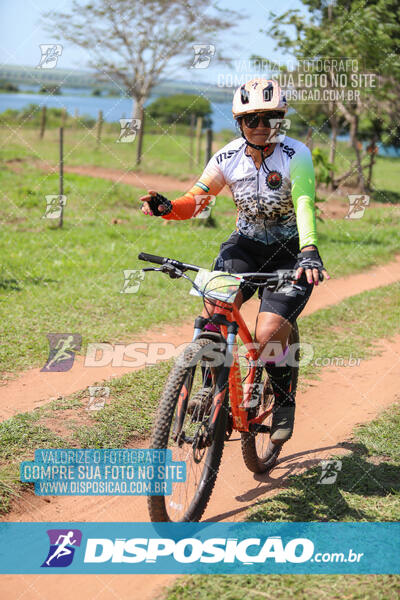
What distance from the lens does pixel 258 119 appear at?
388cm

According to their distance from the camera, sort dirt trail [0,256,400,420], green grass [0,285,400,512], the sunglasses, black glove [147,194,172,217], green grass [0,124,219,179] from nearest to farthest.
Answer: black glove [147,194,172,217], the sunglasses, green grass [0,285,400,512], dirt trail [0,256,400,420], green grass [0,124,219,179]

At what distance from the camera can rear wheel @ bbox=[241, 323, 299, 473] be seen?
13.2ft

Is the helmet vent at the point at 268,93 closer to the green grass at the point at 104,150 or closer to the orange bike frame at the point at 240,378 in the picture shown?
the orange bike frame at the point at 240,378

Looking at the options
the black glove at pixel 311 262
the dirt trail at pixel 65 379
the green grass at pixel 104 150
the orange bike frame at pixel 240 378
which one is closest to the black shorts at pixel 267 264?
the orange bike frame at pixel 240 378

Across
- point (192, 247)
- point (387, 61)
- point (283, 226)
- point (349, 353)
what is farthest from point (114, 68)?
point (283, 226)

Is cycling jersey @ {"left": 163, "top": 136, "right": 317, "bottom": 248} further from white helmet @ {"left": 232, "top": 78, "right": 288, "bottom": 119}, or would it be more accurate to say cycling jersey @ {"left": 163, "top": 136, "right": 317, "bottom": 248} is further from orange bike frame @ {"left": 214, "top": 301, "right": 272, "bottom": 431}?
orange bike frame @ {"left": 214, "top": 301, "right": 272, "bottom": 431}

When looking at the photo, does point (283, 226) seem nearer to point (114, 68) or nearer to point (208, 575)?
point (208, 575)

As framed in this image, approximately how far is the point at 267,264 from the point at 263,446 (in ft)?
4.66

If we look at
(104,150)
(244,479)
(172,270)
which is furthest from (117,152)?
(172,270)

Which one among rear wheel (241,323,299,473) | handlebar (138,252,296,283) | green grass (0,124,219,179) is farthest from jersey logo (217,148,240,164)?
green grass (0,124,219,179)

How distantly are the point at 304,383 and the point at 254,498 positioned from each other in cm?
219

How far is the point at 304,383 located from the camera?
6031 mm

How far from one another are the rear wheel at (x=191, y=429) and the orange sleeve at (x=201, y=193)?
38.5 inches

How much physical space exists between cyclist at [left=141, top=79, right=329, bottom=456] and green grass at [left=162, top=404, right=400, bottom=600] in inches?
18.0
